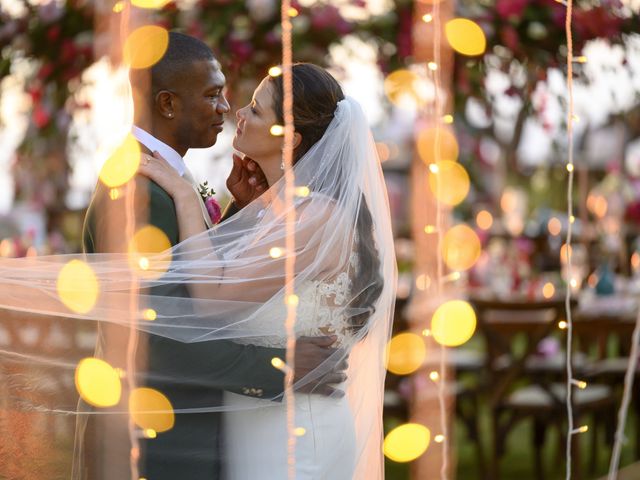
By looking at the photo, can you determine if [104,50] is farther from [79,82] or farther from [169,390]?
[169,390]

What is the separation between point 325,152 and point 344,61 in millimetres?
2225

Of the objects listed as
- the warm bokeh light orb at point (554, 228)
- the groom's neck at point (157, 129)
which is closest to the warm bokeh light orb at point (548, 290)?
the warm bokeh light orb at point (554, 228)

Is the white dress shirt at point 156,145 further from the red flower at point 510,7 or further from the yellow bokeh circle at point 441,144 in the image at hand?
the yellow bokeh circle at point 441,144

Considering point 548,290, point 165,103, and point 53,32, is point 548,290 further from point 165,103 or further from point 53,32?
point 165,103

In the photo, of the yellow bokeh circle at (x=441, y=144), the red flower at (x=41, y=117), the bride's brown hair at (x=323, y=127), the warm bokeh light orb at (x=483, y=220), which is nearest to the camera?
the bride's brown hair at (x=323, y=127)

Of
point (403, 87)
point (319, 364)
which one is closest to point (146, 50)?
point (319, 364)

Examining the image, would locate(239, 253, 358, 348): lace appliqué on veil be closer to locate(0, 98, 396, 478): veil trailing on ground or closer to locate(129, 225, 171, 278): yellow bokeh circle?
locate(0, 98, 396, 478): veil trailing on ground

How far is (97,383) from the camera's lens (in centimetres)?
239

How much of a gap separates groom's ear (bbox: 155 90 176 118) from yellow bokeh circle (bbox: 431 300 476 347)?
241 cm

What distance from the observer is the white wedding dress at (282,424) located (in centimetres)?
242

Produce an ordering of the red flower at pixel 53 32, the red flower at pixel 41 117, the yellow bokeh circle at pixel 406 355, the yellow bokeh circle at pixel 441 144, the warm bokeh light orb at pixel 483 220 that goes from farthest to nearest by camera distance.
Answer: the warm bokeh light orb at pixel 483 220
the yellow bokeh circle at pixel 441 144
the red flower at pixel 41 117
the yellow bokeh circle at pixel 406 355
the red flower at pixel 53 32

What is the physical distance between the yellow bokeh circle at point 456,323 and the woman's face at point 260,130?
2320 mm

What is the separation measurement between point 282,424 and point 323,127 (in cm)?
75

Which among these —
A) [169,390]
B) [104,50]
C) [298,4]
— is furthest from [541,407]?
[169,390]
